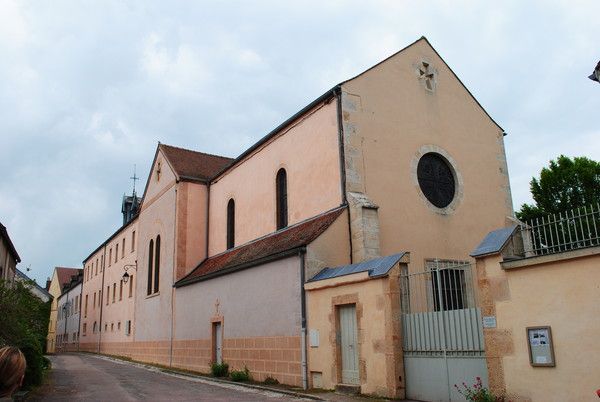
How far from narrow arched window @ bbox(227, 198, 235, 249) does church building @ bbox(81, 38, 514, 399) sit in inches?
2.4

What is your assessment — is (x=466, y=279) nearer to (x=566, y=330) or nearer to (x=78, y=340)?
(x=566, y=330)

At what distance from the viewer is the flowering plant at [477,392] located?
895 cm

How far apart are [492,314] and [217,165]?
20.7 meters

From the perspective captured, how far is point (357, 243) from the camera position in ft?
47.9

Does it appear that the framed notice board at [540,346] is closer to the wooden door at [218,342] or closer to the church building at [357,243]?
the church building at [357,243]

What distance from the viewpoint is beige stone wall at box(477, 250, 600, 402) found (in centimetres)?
788

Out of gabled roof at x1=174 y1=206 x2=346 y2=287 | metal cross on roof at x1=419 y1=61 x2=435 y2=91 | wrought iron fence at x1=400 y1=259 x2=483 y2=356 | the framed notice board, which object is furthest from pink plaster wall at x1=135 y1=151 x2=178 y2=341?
the framed notice board

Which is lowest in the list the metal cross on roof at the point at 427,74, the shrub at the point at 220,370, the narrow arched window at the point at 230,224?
the shrub at the point at 220,370

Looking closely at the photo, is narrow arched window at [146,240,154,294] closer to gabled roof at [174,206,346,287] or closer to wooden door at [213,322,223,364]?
gabled roof at [174,206,346,287]

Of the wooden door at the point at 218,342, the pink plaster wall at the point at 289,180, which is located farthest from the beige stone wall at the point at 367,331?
the wooden door at the point at 218,342

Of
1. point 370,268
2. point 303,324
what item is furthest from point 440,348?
point 303,324

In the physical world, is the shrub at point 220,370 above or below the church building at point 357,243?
below

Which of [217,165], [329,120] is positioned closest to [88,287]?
[217,165]

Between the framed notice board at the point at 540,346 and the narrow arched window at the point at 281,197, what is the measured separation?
36.0 feet
